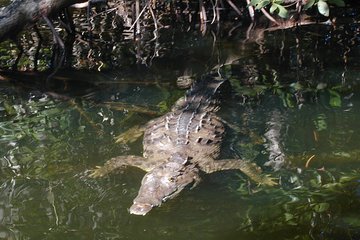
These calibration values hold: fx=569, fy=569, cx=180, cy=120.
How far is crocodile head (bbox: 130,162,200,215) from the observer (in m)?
3.90

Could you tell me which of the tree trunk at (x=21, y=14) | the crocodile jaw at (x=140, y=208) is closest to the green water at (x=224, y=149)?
the crocodile jaw at (x=140, y=208)

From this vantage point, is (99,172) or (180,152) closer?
(99,172)

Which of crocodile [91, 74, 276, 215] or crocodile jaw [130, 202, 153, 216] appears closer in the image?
crocodile jaw [130, 202, 153, 216]

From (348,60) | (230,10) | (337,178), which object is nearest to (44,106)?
(337,178)

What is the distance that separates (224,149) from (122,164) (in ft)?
3.21

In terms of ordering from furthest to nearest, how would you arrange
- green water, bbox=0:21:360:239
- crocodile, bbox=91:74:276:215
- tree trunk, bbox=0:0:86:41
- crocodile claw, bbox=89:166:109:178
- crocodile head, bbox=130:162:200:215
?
A: 1. tree trunk, bbox=0:0:86:41
2. crocodile claw, bbox=89:166:109:178
3. crocodile, bbox=91:74:276:215
4. crocodile head, bbox=130:162:200:215
5. green water, bbox=0:21:360:239

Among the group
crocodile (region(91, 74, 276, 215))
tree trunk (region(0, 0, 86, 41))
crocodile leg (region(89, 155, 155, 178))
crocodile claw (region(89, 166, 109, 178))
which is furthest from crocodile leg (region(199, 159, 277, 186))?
tree trunk (region(0, 0, 86, 41))

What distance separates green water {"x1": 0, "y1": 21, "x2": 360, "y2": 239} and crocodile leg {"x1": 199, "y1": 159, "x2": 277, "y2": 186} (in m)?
0.06

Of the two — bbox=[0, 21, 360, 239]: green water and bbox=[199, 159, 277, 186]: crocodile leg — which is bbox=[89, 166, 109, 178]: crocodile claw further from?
bbox=[199, 159, 277, 186]: crocodile leg

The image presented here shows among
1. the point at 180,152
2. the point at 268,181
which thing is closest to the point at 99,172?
the point at 180,152

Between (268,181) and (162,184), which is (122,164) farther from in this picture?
(268,181)

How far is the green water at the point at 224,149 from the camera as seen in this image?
3.73 metres

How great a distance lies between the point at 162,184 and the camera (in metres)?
4.21

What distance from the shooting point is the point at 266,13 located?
324 inches
